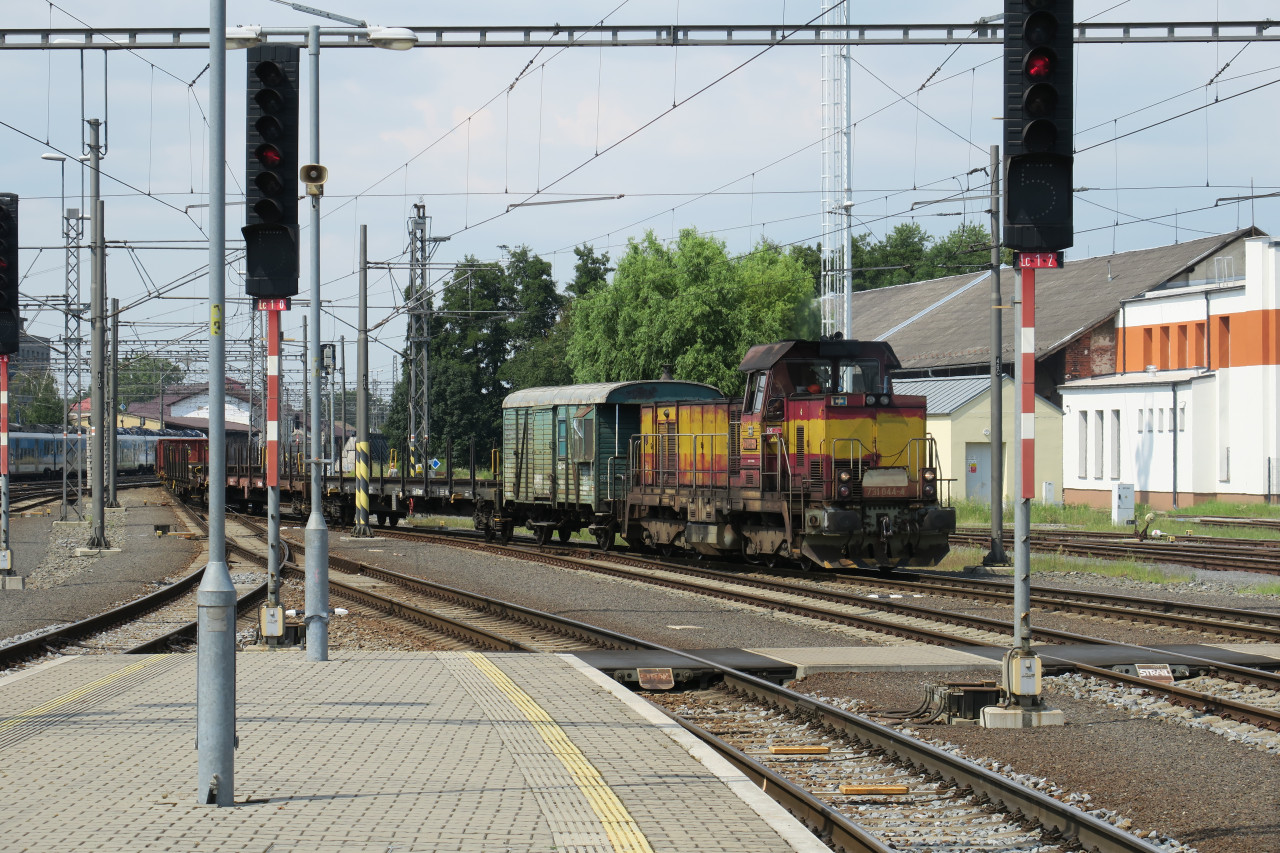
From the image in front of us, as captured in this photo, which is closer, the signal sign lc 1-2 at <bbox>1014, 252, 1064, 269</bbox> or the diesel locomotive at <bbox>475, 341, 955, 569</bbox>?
the signal sign lc 1-2 at <bbox>1014, 252, 1064, 269</bbox>

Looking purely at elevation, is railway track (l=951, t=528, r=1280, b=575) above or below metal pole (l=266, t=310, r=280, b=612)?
below

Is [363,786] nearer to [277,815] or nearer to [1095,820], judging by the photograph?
[277,815]

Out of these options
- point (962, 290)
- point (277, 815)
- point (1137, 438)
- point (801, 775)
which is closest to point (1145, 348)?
point (1137, 438)

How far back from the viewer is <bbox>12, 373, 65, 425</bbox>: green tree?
339ft

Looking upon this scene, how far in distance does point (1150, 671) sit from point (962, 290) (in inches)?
2089

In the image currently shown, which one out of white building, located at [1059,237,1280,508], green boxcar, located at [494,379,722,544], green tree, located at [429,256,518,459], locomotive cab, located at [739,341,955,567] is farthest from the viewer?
green tree, located at [429,256,518,459]

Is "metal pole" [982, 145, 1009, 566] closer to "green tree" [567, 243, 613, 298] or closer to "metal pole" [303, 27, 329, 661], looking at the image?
"metal pole" [303, 27, 329, 661]

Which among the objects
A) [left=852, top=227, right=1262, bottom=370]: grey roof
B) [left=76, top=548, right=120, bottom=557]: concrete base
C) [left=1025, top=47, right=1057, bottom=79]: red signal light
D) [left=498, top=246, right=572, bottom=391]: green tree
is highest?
[left=498, top=246, right=572, bottom=391]: green tree

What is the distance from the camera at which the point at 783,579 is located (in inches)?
858

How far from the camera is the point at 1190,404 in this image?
42.9 m

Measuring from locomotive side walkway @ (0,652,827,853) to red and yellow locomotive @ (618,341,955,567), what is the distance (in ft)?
33.6

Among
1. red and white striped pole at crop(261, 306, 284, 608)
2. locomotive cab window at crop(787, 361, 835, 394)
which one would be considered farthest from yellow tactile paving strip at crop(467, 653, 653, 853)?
locomotive cab window at crop(787, 361, 835, 394)

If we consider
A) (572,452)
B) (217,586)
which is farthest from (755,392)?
(217,586)

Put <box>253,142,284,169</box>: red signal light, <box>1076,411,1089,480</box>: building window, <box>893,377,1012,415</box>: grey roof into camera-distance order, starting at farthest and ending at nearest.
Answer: <box>1076,411,1089,480</box>: building window, <box>893,377,1012,415</box>: grey roof, <box>253,142,284,169</box>: red signal light
